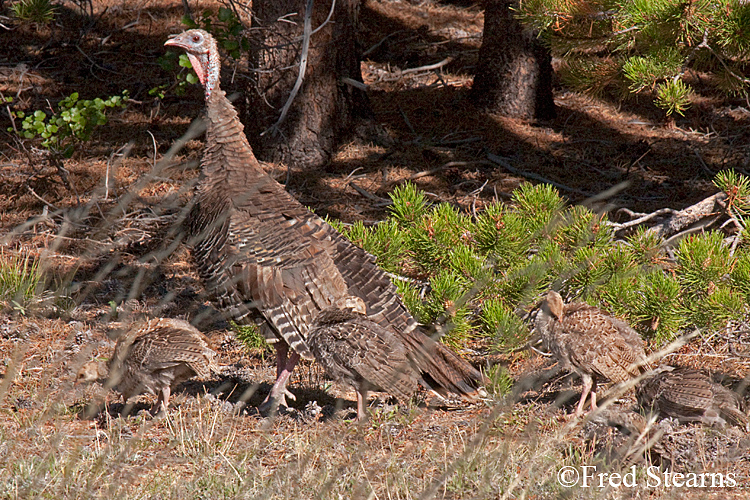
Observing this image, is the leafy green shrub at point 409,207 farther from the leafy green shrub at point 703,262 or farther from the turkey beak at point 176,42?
the turkey beak at point 176,42

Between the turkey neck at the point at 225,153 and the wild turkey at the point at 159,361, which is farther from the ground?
the turkey neck at the point at 225,153

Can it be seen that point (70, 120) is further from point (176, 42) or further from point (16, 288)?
point (176, 42)

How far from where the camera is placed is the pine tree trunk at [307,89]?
311 inches

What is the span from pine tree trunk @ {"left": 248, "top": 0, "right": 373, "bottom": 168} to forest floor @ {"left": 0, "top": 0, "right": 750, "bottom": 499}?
0.93 feet

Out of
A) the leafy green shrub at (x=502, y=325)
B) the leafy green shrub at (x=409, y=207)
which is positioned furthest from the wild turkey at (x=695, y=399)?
the leafy green shrub at (x=409, y=207)

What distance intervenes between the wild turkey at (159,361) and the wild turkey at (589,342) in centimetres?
198

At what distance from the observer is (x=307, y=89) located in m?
8.30

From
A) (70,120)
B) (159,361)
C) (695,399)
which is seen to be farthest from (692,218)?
(70,120)

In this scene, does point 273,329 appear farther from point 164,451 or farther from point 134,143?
point 134,143

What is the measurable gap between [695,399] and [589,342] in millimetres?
606

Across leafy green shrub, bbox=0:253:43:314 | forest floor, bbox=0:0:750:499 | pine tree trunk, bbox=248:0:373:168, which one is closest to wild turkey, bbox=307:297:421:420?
forest floor, bbox=0:0:750:499

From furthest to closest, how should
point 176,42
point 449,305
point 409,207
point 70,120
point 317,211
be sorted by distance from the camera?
point 317,211 → point 70,120 → point 176,42 → point 409,207 → point 449,305

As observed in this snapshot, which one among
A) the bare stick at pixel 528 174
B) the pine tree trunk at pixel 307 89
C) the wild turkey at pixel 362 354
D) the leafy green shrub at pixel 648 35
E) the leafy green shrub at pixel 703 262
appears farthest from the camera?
the bare stick at pixel 528 174

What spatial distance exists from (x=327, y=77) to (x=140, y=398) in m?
4.60
